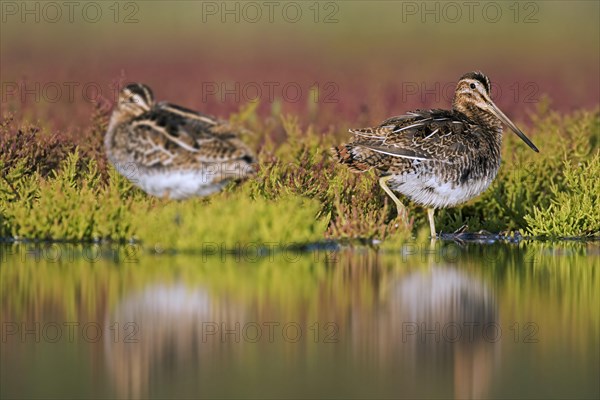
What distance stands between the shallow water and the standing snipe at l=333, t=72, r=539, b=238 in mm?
812

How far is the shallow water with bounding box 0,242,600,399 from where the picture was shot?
8.38 metres

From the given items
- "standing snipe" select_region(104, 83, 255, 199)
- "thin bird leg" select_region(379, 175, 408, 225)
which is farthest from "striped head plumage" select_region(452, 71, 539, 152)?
"standing snipe" select_region(104, 83, 255, 199)

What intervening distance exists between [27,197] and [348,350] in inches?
228

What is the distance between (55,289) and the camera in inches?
440

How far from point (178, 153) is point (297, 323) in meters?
3.48

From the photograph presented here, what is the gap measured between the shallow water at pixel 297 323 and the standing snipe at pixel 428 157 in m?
0.81

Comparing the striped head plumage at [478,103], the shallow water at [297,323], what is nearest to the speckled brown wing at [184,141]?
the shallow water at [297,323]

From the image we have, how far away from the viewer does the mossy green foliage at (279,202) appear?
13.0 meters

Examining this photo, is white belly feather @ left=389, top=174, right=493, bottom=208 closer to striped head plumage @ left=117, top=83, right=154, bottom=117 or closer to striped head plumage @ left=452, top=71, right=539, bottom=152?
striped head plumage @ left=452, top=71, right=539, bottom=152

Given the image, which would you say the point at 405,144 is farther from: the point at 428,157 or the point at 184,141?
the point at 184,141

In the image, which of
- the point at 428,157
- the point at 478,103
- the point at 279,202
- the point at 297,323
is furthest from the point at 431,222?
the point at 297,323

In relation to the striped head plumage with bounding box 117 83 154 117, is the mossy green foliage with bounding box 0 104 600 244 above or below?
below

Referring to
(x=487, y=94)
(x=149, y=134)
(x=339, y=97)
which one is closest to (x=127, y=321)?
(x=149, y=134)

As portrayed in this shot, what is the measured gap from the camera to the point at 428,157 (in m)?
13.8
